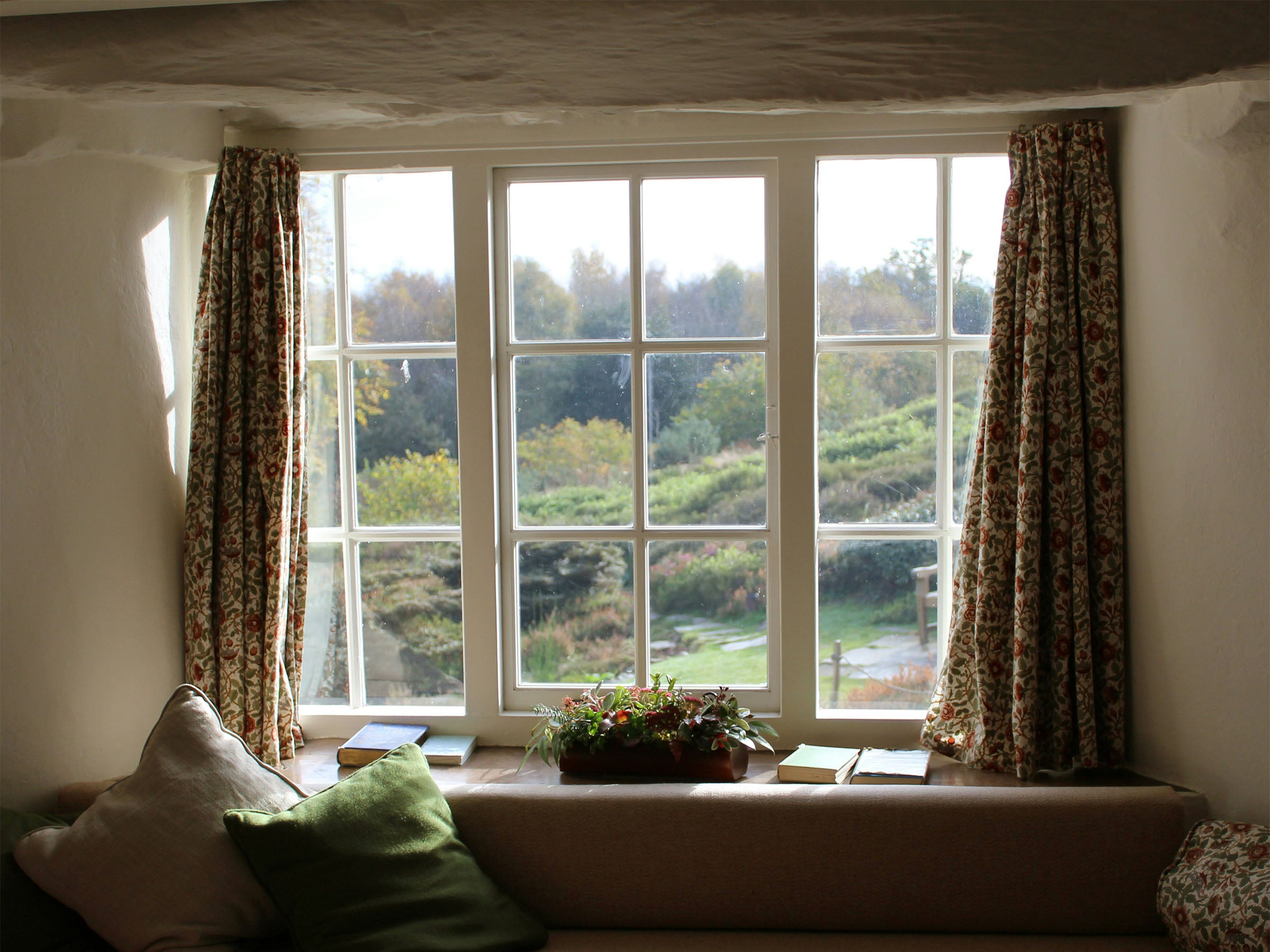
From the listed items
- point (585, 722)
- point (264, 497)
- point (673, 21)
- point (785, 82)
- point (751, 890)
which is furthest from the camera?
point (264, 497)

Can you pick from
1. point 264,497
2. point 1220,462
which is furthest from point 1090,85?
point 264,497

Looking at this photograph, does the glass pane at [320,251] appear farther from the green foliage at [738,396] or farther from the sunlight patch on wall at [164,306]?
the green foliage at [738,396]

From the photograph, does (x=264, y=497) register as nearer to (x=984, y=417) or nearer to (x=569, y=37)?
(x=569, y=37)

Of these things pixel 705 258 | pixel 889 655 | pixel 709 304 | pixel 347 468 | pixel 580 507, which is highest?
pixel 705 258

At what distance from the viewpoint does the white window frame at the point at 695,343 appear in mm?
2734

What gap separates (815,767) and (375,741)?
1.26 m

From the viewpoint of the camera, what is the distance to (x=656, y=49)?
5.74 ft

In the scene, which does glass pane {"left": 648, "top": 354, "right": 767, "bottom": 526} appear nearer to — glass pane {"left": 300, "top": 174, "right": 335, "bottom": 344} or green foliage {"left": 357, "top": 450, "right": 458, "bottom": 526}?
green foliage {"left": 357, "top": 450, "right": 458, "bottom": 526}

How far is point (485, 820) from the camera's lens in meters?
2.22

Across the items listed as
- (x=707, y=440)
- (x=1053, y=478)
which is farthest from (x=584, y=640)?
(x=1053, y=478)

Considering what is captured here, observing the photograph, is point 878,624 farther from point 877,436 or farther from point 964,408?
point 964,408

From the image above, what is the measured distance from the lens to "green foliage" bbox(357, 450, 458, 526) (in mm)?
2939

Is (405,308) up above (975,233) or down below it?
below

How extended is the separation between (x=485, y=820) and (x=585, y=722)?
1.31 feet
